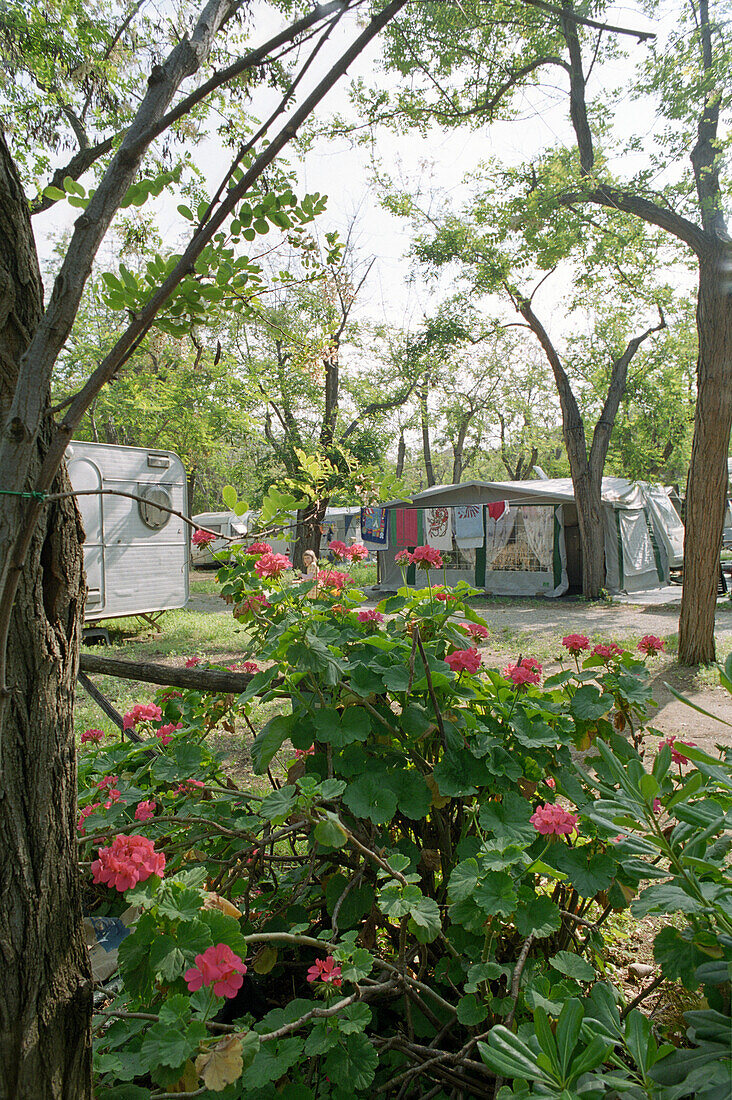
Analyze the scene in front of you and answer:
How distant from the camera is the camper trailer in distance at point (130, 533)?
26.3ft

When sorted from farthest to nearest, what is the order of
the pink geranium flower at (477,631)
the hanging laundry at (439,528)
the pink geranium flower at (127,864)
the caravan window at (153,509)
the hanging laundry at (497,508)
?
the hanging laundry at (439,528) → the hanging laundry at (497,508) → the caravan window at (153,509) → the pink geranium flower at (477,631) → the pink geranium flower at (127,864)

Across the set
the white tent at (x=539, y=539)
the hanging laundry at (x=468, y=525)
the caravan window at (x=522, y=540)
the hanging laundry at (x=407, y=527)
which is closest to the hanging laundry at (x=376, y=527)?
the white tent at (x=539, y=539)

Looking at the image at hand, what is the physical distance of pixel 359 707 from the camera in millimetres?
1318

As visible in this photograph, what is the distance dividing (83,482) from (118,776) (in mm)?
6863

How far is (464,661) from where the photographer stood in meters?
1.32

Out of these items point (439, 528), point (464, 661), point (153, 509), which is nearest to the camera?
point (464, 661)

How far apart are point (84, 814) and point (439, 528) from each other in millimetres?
13042

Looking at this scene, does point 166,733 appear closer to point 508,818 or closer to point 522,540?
point 508,818

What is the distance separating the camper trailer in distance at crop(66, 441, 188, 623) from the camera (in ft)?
26.3

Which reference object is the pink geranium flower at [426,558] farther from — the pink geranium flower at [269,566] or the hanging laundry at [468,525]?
the hanging laundry at [468,525]

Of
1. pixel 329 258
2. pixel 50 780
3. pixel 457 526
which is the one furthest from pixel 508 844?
pixel 457 526

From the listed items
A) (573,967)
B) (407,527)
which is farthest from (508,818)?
(407,527)

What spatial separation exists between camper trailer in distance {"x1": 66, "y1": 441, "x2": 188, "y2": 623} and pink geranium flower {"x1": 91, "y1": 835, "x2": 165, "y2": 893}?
7.16 metres

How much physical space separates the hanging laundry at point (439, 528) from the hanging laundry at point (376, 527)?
1.03m
